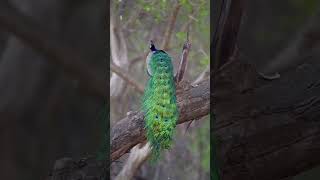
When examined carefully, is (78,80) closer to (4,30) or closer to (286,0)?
(4,30)

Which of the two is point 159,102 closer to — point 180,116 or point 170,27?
point 180,116

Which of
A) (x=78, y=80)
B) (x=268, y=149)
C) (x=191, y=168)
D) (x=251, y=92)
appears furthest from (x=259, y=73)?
(x=78, y=80)

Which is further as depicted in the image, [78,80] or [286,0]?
[286,0]

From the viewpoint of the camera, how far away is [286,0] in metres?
2.34

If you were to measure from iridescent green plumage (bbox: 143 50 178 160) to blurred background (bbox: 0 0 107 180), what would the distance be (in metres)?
0.16

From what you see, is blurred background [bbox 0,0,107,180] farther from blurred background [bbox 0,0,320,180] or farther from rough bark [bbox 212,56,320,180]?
rough bark [bbox 212,56,320,180]

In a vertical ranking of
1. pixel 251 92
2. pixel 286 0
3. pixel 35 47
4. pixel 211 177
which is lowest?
pixel 211 177

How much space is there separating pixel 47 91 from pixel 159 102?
38 centimetres

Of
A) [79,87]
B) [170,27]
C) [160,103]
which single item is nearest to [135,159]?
[160,103]

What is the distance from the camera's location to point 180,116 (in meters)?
2.15

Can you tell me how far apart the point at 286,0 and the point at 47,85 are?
909 millimetres

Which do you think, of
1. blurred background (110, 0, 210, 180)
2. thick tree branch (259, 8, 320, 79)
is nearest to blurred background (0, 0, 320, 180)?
blurred background (110, 0, 210, 180)

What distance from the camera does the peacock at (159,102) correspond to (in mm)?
2137

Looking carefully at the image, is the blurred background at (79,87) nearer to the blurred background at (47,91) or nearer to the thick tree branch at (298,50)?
the blurred background at (47,91)
